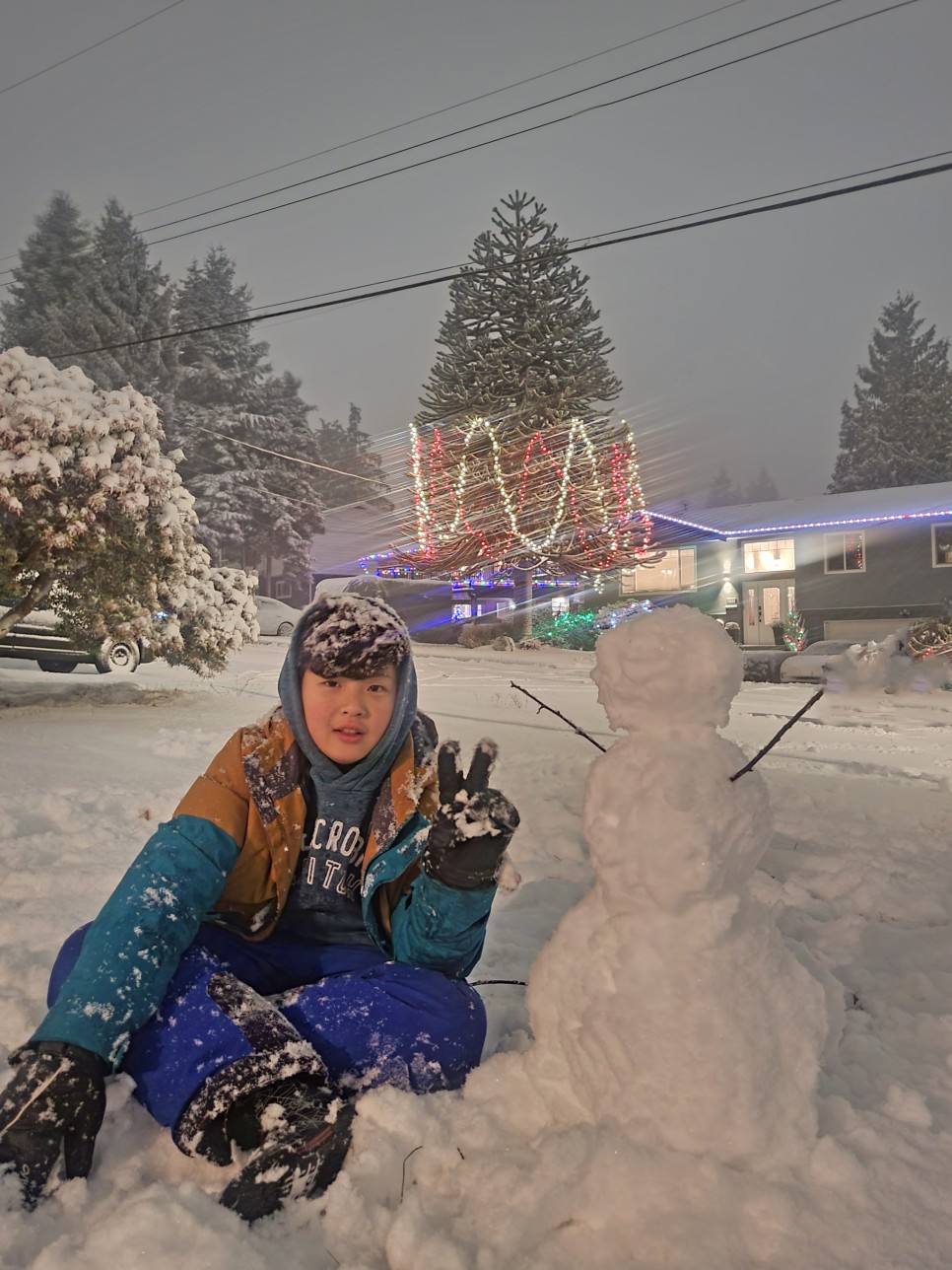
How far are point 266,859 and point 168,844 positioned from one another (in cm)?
26

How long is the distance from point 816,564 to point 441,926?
2282 centimetres

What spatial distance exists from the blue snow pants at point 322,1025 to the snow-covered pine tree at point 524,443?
55.4 feet

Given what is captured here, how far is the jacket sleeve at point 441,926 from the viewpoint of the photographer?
173 centimetres

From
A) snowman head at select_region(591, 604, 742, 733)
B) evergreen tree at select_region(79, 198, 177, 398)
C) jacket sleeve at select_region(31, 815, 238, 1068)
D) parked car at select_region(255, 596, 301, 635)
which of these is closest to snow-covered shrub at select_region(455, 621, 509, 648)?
parked car at select_region(255, 596, 301, 635)

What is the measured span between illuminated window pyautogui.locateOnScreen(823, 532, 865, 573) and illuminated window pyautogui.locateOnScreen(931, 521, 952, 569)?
5.57 feet

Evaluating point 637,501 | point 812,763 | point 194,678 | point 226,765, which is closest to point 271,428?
point 637,501

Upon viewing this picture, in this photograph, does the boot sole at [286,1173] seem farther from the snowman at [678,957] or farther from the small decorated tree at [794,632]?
the small decorated tree at [794,632]

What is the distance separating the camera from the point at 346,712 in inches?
77.2

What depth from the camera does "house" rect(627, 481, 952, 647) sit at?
2086cm

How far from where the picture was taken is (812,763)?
652 cm

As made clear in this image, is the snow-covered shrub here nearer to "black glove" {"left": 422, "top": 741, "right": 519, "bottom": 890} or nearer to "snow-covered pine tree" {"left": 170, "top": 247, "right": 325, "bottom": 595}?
"snow-covered pine tree" {"left": 170, "top": 247, "right": 325, "bottom": 595}

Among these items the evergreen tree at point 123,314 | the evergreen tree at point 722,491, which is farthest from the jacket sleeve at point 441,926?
the evergreen tree at point 722,491

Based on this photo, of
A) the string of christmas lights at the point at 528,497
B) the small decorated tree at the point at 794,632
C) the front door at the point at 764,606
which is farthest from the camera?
the front door at the point at 764,606

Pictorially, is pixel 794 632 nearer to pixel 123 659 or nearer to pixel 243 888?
pixel 123 659
